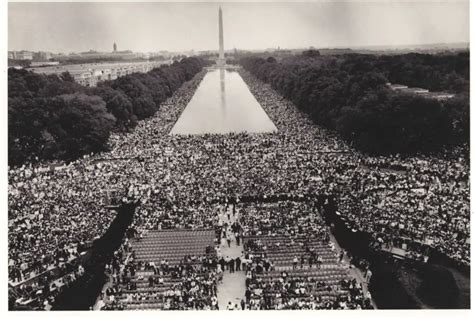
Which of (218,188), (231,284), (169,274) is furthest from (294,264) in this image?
(218,188)

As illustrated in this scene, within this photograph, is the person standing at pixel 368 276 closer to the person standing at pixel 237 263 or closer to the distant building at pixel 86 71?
the person standing at pixel 237 263

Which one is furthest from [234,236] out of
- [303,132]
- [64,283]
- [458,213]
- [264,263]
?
[303,132]

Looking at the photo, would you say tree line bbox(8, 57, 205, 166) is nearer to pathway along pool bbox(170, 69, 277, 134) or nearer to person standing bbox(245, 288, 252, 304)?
pathway along pool bbox(170, 69, 277, 134)

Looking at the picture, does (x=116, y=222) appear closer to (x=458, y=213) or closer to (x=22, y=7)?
(x=22, y=7)

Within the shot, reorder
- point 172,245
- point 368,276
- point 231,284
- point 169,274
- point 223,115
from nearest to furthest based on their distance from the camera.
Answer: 1. point 231,284
2. point 368,276
3. point 169,274
4. point 172,245
5. point 223,115

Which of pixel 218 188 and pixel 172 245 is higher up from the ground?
pixel 218 188

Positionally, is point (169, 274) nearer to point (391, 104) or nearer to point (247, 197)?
point (247, 197)

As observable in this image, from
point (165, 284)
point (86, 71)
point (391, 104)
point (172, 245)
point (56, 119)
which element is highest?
point (86, 71)
